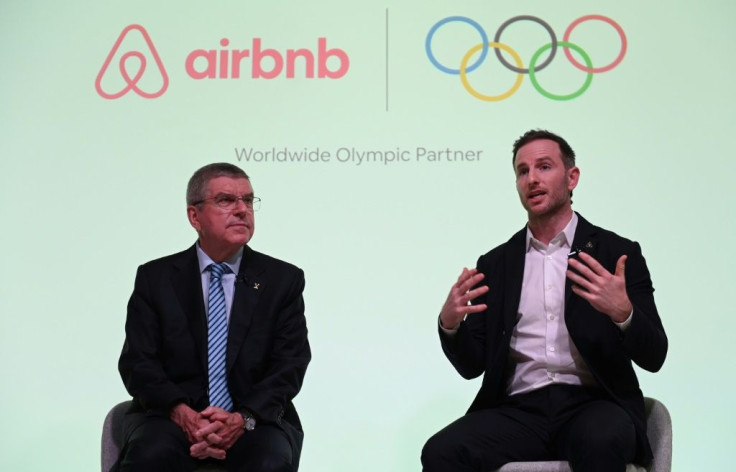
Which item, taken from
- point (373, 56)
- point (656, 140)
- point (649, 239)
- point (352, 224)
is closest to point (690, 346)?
point (649, 239)

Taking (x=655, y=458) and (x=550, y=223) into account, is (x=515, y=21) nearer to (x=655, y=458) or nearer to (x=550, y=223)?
(x=550, y=223)

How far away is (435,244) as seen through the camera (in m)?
4.33

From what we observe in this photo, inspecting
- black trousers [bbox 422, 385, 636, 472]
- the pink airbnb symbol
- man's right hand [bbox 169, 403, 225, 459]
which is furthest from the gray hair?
black trousers [bbox 422, 385, 636, 472]

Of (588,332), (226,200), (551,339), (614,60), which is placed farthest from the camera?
(614,60)

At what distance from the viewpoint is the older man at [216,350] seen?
312 centimetres

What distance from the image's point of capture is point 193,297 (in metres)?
3.42

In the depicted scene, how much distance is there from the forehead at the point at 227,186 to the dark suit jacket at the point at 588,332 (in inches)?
34.6

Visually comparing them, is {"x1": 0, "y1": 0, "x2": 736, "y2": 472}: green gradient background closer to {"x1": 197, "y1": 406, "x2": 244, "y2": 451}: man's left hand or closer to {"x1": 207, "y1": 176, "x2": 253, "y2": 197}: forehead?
{"x1": 207, "y1": 176, "x2": 253, "y2": 197}: forehead

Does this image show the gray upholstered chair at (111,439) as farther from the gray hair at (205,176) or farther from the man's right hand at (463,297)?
the man's right hand at (463,297)

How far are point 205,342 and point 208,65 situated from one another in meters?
1.60

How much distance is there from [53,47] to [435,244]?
1955 mm

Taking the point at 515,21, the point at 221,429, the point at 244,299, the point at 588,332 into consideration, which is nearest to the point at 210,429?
the point at 221,429

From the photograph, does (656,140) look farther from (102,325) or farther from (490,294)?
(102,325)

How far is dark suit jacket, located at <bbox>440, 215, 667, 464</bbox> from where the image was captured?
3057 mm
